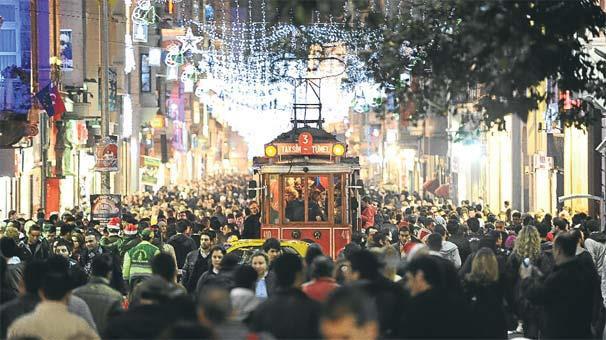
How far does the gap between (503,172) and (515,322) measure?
44.7m

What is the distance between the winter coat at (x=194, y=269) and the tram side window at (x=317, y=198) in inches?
385

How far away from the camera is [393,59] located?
58.4 feet

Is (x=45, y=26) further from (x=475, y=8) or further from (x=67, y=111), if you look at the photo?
(x=475, y=8)

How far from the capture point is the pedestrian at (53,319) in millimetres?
10984

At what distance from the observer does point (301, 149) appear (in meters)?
30.4

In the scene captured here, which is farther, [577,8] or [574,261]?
[577,8]

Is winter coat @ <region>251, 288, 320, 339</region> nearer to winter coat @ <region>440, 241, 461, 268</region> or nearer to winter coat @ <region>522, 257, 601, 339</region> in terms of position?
winter coat @ <region>522, 257, 601, 339</region>

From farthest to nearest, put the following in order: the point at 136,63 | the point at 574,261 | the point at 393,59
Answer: the point at 136,63
the point at 393,59
the point at 574,261

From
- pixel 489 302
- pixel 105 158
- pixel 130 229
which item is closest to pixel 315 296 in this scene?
pixel 489 302

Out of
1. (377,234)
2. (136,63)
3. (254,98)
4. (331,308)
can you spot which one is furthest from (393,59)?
(136,63)

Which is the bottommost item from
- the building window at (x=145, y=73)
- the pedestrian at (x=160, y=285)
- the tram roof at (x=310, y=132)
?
the pedestrian at (x=160, y=285)

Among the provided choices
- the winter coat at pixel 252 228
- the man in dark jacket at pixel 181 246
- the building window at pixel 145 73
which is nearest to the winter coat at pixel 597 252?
the man in dark jacket at pixel 181 246

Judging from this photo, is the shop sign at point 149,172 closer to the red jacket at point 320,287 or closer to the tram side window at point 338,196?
the tram side window at point 338,196

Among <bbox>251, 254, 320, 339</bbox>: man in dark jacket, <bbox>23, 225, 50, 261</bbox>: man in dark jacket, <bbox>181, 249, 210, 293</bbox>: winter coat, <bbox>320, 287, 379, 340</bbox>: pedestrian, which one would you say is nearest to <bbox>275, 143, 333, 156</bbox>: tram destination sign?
<bbox>23, 225, 50, 261</bbox>: man in dark jacket
